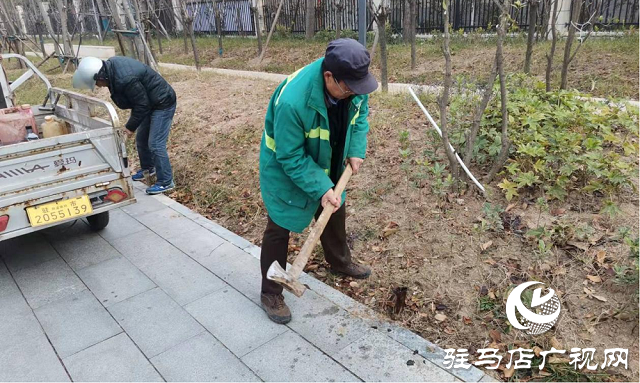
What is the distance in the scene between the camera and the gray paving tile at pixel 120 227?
15.3ft

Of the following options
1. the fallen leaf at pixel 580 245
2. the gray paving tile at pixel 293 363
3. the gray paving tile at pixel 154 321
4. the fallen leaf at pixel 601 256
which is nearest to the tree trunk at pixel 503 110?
the fallen leaf at pixel 580 245

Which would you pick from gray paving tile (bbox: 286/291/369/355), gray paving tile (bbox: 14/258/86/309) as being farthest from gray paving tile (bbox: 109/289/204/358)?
gray paving tile (bbox: 286/291/369/355)

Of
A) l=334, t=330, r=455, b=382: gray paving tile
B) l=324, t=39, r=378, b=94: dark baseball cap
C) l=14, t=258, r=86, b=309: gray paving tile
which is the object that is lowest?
l=334, t=330, r=455, b=382: gray paving tile

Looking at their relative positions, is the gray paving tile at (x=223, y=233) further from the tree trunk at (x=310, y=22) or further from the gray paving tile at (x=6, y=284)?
the tree trunk at (x=310, y=22)

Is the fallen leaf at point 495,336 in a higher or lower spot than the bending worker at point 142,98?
lower

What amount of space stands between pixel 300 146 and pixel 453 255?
5.05ft

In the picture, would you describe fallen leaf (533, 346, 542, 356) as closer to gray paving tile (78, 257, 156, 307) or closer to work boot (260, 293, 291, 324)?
work boot (260, 293, 291, 324)

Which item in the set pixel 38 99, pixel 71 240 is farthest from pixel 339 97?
pixel 38 99

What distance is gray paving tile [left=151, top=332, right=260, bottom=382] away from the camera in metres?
2.75

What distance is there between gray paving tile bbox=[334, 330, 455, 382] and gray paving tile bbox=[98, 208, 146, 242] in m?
2.77

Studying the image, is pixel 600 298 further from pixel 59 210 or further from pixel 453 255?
pixel 59 210

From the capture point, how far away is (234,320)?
10.6ft

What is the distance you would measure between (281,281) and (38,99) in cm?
1050

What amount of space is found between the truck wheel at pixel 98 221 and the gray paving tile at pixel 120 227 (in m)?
0.06
